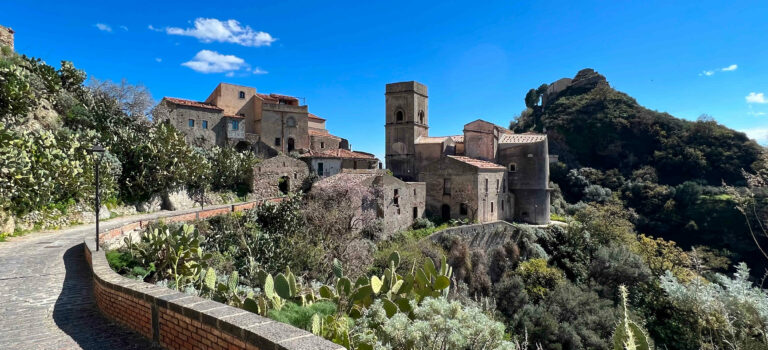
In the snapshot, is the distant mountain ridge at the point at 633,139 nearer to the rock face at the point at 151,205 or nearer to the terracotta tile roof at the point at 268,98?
the terracotta tile roof at the point at 268,98

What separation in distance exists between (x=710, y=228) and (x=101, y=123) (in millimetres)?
55214

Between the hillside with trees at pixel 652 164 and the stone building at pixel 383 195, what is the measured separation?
914 inches

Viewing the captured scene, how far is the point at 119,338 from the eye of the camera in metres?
5.62

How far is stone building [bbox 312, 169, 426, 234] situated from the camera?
71.8 ft

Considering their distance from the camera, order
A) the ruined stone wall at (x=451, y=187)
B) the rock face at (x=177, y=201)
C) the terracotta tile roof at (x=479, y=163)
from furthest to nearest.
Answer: the terracotta tile roof at (x=479, y=163), the ruined stone wall at (x=451, y=187), the rock face at (x=177, y=201)

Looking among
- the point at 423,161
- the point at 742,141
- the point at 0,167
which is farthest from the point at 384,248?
the point at 742,141

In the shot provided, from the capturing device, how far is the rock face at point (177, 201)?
22.6 metres

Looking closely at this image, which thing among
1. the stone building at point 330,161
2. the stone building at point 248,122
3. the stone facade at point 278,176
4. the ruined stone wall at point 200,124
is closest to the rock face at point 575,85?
the stone building at point 330,161

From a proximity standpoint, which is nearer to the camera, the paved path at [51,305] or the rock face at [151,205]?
the paved path at [51,305]

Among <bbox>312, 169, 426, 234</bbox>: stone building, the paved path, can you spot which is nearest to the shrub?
the paved path

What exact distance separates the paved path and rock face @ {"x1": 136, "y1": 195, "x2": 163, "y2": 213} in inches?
373

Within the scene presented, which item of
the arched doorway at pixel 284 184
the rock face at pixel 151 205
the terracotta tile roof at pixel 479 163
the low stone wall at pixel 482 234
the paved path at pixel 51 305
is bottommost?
the low stone wall at pixel 482 234

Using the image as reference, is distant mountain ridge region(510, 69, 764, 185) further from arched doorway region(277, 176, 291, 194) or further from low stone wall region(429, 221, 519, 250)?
arched doorway region(277, 176, 291, 194)

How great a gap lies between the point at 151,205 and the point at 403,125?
19.2m
